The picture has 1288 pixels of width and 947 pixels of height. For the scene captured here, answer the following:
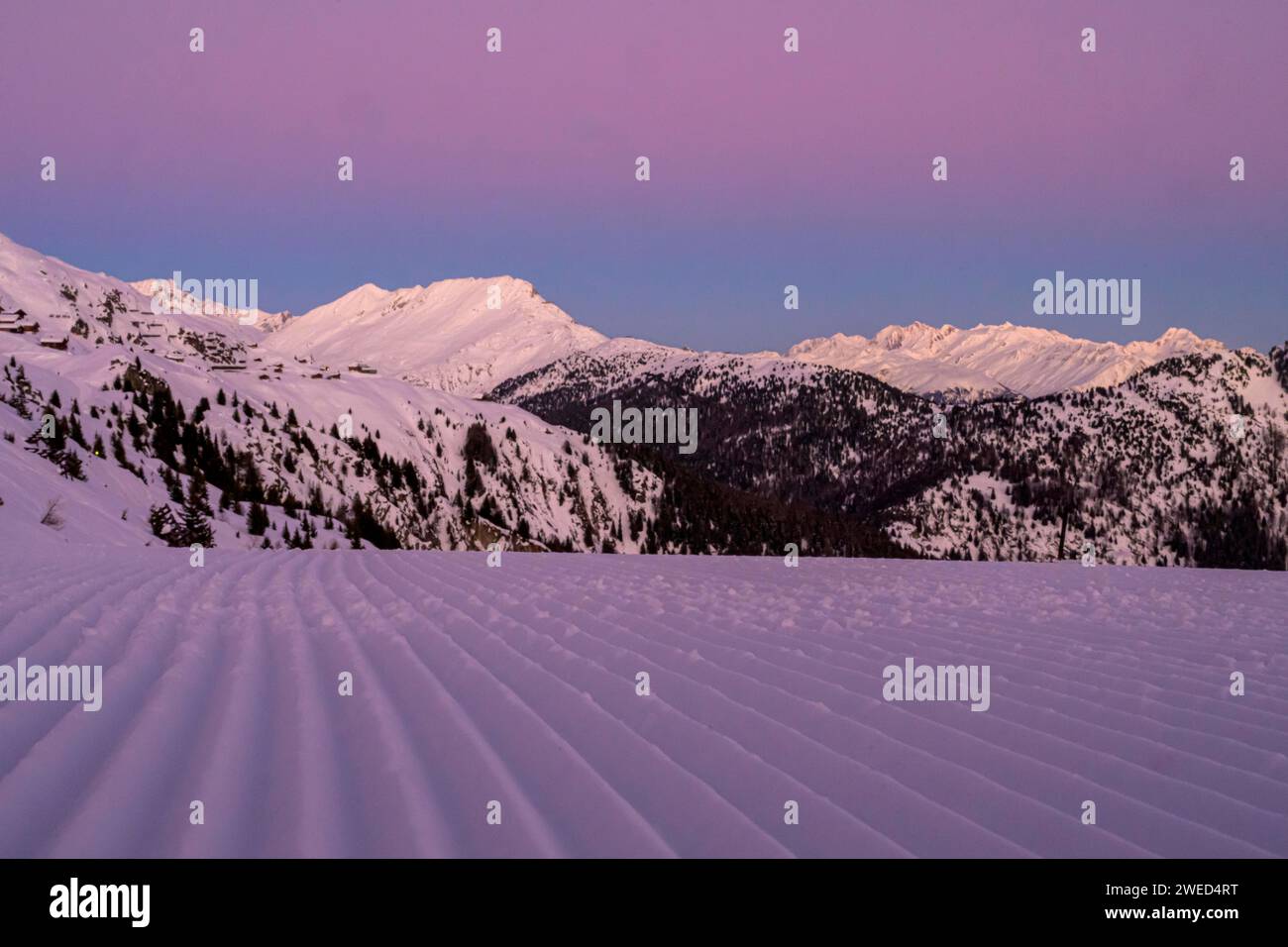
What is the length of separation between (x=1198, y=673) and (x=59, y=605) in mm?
9331

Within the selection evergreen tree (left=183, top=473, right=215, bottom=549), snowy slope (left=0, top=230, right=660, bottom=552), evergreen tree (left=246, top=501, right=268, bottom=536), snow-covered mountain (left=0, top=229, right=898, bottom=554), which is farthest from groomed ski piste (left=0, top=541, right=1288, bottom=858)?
evergreen tree (left=246, top=501, right=268, bottom=536)

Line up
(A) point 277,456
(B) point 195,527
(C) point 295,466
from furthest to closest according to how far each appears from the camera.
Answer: (A) point 277,456, (C) point 295,466, (B) point 195,527

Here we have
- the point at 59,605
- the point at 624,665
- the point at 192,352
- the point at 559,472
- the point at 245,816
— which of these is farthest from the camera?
the point at 192,352

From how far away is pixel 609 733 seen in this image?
15.4ft

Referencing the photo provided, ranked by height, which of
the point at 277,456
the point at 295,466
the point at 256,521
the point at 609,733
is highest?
the point at 277,456

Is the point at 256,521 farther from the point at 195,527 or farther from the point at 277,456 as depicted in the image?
the point at 277,456

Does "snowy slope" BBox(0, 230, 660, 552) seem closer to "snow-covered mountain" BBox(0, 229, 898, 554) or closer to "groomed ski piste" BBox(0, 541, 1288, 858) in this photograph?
"snow-covered mountain" BBox(0, 229, 898, 554)

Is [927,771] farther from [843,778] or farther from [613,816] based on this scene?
[613,816]

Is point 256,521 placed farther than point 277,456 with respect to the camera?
No

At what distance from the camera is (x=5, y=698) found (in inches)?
189

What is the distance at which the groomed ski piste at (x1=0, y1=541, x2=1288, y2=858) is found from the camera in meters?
3.42

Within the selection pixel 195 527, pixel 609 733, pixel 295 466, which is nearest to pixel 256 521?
pixel 195 527

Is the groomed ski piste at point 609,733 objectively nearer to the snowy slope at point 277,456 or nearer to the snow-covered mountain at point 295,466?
the snow-covered mountain at point 295,466
